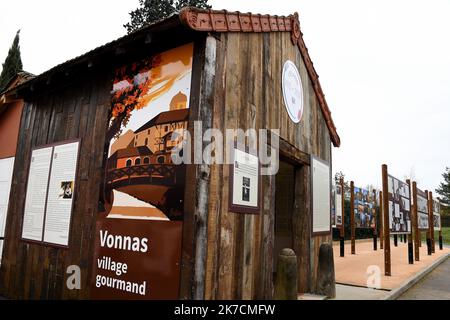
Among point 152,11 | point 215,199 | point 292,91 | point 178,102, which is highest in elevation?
point 152,11

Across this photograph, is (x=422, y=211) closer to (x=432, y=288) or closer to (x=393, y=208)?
(x=393, y=208)

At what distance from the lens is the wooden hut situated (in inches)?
160

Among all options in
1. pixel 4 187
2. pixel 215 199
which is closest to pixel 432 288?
pixel 215 199

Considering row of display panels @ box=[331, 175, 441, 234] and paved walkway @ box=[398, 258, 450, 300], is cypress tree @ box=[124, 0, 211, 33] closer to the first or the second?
row of display panels @ box=[331, 175, 441, 234]

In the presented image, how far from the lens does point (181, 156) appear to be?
409cm

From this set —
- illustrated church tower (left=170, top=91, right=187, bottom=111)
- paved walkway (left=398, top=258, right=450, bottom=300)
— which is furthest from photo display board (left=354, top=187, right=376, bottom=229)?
illustrated church tower (left=170, top=91, right=187, bottom=111)

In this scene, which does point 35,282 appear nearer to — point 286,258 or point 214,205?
point 214,205

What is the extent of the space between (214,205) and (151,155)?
1066mm

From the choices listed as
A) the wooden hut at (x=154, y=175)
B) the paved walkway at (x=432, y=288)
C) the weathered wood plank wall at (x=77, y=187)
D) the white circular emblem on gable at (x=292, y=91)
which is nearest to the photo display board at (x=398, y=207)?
the paved walkway at (x=432, y=288)

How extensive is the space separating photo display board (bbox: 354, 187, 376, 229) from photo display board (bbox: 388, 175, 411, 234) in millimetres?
3525

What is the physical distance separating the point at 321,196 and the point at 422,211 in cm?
841

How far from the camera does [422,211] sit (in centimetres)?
1367

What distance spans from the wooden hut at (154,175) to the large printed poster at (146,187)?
2 cm

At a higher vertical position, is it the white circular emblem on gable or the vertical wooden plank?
the white circular emblem on gable
